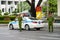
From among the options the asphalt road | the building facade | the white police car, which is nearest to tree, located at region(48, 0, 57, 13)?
the white police car

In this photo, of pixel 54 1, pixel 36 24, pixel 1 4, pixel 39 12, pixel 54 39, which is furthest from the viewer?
pixel 1 4

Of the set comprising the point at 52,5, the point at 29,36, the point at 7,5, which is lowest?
the point at 29,36

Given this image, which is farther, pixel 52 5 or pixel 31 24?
pixel 52 5

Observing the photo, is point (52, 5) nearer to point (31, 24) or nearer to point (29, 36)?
point (31, 24)

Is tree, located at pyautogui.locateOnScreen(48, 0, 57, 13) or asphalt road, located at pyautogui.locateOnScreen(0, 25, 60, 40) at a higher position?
tree, located at pyautogui.locateOnScreen(48, 0, 57, 13)

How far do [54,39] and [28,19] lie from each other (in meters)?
10.2

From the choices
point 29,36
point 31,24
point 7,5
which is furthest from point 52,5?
point 7,5

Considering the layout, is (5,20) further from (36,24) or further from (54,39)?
(54,39)

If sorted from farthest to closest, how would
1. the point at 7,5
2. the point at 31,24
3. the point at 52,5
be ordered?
the point at 7,5, the point at 52,5, the point at 31,24

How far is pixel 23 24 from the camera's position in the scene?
2791 centimetres

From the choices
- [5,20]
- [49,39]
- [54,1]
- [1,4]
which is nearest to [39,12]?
[5,20]

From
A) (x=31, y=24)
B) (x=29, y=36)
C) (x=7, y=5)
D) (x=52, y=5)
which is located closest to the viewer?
(x=29, y=36)

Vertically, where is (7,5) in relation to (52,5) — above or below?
above

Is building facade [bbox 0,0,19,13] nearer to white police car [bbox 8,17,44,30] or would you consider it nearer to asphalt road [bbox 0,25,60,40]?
white police car [bbox 8,17,44,30]
